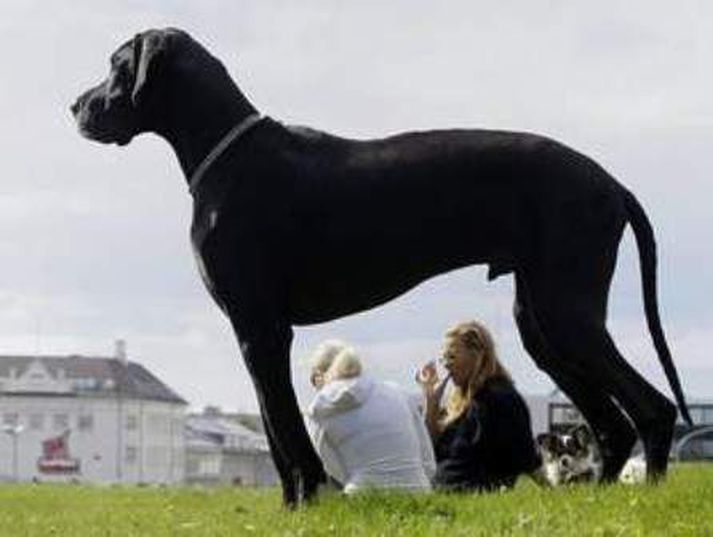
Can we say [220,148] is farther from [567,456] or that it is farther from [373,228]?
[567,456]

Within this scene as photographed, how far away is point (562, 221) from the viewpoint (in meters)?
8.70

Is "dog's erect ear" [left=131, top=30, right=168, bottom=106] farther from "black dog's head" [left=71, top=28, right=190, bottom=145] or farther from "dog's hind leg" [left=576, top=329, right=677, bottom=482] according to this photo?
"dog's hind leg" [left=576, top=329, right=677, bottom=482]

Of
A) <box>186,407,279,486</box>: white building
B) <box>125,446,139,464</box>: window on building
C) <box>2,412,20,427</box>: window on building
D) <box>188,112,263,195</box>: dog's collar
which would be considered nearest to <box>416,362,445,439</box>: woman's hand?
<box>188,112,263,195</box>: dog's collar

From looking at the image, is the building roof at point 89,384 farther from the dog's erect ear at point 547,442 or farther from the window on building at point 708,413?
the dog's erect ear at point 547,442

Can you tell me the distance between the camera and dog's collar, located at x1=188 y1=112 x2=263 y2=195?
892 centimetres

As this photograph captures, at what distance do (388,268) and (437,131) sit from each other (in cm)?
74

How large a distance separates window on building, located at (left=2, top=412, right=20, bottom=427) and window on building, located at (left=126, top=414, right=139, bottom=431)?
40.4 feet

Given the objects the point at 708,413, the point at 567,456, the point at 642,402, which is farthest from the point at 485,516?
the point at 708,413

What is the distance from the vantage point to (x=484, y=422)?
37.6 ft

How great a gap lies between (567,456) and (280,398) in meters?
4.41

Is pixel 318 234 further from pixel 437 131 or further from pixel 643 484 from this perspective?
pixel 643 484

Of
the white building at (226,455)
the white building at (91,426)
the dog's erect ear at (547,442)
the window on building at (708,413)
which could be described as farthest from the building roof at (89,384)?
the dog's erect ear at (547,442)

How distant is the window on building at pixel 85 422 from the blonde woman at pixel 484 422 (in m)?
183

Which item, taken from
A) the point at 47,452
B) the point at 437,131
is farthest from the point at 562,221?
the point at 47,452
